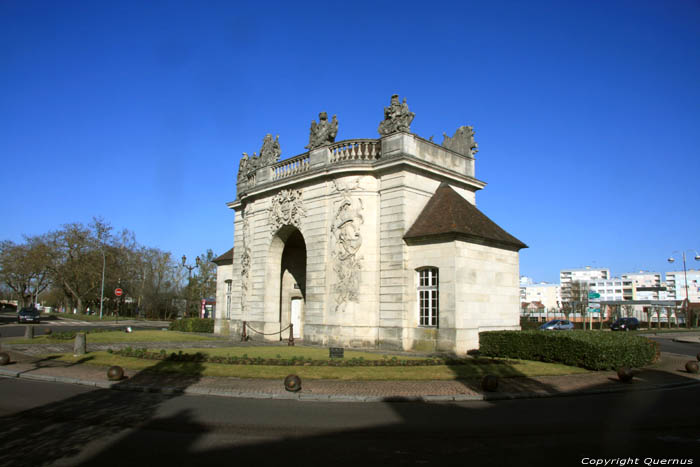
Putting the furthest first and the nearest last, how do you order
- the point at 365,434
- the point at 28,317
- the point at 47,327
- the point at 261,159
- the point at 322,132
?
the point at 28,317 → the point at 47,327 → the point at 261,159 → the point at 322,132 → the point at 365,434

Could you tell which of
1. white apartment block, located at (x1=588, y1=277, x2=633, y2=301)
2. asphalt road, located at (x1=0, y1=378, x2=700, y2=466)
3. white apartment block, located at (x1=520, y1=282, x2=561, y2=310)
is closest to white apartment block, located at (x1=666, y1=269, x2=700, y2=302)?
white apartment block, located at (x1=588, y1=277, x2=633, y2=301)

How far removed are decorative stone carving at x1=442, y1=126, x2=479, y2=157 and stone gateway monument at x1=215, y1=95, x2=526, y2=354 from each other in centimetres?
6

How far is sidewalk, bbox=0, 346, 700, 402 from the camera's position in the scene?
39.5ft

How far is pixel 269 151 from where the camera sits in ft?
99.9

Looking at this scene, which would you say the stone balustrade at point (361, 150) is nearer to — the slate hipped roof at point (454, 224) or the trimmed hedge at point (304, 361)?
the slate hipped roof at point (454, 224)

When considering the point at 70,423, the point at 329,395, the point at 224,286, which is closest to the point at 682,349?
the point at 329,395

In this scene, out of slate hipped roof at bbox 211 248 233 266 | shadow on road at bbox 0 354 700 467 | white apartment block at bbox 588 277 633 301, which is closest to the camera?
shadow on road at bbox 0 354 700 467

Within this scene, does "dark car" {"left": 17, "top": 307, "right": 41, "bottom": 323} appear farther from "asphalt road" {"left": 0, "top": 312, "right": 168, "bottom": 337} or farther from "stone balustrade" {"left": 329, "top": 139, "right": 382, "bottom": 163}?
"stone balustrade" {"left": 329, "top": 139, "right": 382, "bottom": 163}

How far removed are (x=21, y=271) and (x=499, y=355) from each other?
208 ft

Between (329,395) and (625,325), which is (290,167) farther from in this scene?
(625,325)

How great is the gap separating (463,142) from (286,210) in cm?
1049

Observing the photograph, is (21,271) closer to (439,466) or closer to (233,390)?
(233,390)

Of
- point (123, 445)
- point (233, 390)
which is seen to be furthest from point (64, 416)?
point (233, 390)

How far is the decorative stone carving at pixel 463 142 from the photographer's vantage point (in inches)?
1099
